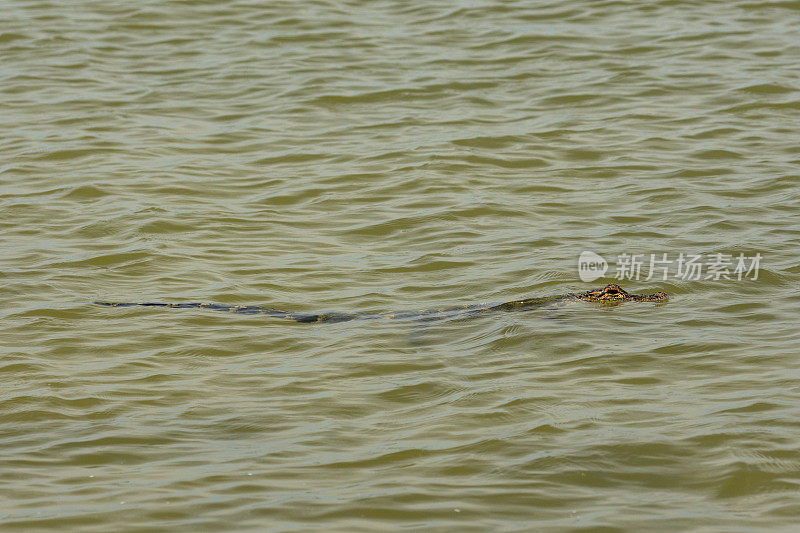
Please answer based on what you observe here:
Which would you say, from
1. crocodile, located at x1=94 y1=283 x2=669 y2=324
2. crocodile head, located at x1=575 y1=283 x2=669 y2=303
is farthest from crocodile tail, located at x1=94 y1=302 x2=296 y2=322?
crocodile head, located at x1=575 y1=283 x2=669 y2=303

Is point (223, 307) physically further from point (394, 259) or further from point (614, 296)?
point (614, 296)

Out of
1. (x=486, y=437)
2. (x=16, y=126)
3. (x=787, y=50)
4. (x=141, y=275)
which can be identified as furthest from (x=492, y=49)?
(x=486, y=437)

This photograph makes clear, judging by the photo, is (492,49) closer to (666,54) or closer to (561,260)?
(666,54)

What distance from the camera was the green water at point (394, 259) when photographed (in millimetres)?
4453

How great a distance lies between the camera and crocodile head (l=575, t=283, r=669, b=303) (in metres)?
6.62

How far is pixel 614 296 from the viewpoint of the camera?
663 cm

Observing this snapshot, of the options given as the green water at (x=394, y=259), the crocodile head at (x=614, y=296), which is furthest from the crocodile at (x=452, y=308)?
the green water at (x=394, y=259)

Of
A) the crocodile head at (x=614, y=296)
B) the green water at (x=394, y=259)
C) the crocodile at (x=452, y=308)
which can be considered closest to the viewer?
the green water at (x=394, y=259)

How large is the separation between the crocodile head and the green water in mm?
110

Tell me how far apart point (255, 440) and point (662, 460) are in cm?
171

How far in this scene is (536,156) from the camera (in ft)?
32.1

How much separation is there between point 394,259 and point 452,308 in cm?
115

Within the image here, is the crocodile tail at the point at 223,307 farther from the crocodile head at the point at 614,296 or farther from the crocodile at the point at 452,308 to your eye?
the crocodile head at the point at 614,296

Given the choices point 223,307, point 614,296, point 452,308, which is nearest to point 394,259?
point 452,308
